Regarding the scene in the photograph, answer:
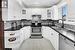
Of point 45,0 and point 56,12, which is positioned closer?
point 45,0

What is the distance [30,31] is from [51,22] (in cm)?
148

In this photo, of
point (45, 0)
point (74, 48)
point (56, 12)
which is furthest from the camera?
point (56, 12)

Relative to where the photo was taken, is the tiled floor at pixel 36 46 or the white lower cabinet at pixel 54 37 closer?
the white lower cabinet at pixel 54 37

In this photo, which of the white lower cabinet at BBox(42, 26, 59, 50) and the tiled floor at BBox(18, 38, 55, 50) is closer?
the white lower cabinet at BBox(42, 26, 59, 50)

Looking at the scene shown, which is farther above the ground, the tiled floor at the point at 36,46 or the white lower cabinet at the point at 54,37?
the white lower cabinet at the point at 54,37

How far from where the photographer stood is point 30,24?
788 centimetres

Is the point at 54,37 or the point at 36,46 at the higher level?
the point at 54,37

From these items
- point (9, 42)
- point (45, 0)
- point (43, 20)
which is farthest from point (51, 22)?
point (9, 42)

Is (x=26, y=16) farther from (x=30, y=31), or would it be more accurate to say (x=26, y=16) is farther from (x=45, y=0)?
(x=45, y=0)

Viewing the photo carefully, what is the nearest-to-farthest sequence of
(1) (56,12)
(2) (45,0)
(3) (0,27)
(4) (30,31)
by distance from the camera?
(3) (0,27) < (2) (45,0) < (1) (56,12) < (4) (30,31)

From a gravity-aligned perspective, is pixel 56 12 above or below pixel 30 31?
above

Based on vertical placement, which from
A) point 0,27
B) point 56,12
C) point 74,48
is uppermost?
point 56,12

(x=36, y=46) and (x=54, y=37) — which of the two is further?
(x=36, y=46)

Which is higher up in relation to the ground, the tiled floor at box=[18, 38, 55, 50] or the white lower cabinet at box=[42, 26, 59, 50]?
the white lower cabinet at box=[42, 26, 59, 50]
